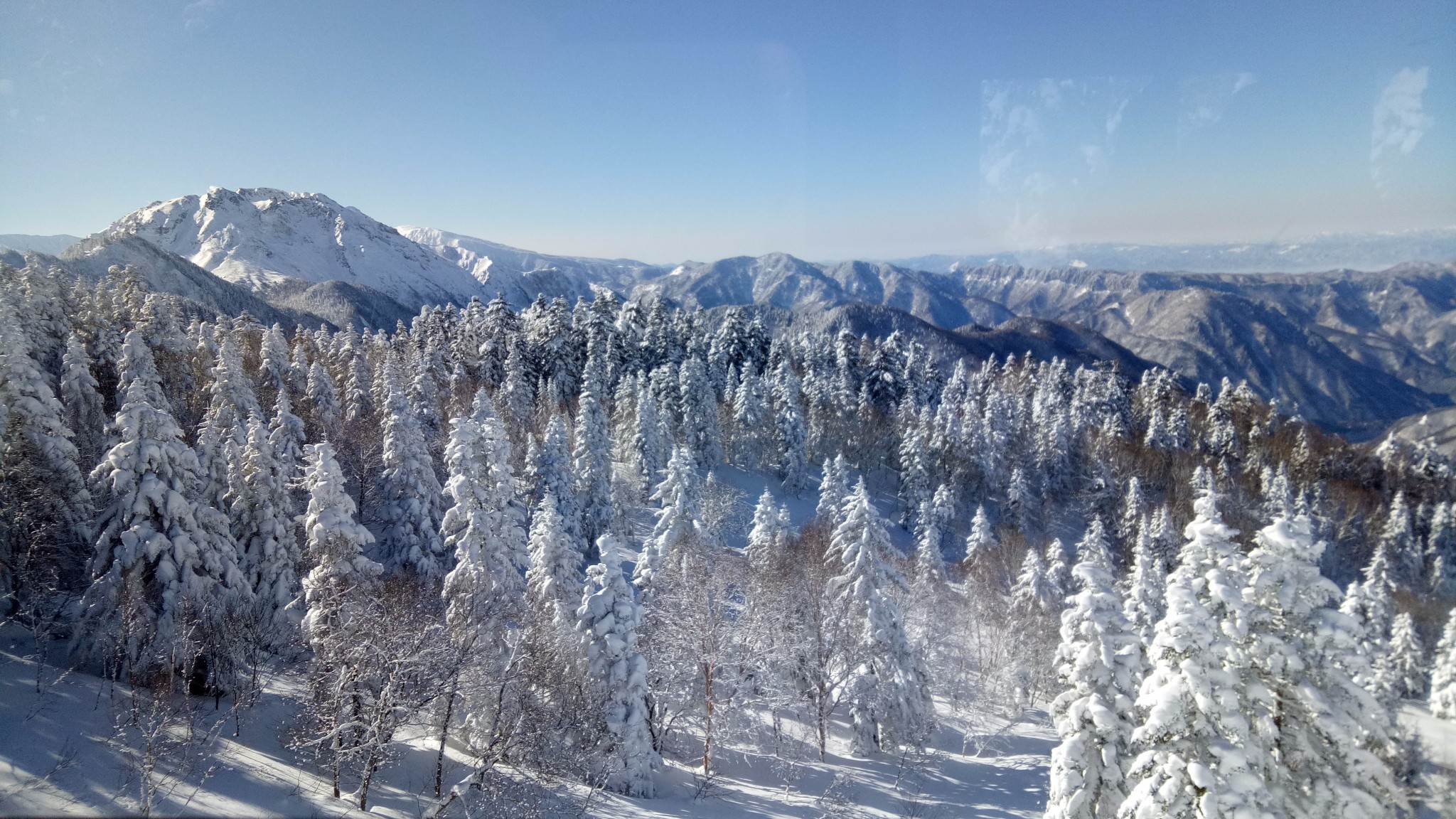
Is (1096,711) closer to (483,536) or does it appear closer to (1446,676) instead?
(483,536)

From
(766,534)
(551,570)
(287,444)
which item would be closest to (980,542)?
(766,534)

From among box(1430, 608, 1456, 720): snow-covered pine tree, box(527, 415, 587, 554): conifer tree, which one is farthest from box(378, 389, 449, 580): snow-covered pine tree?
box(1430, 608, 1456, 720): snow-covered pine tree

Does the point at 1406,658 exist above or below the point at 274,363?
below

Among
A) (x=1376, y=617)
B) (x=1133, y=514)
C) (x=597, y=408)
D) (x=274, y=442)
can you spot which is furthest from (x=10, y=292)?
(x=1133, y=514)

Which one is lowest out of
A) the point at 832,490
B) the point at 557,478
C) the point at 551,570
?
the point at 832,490

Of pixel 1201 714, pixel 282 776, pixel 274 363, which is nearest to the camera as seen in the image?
pixel 1201 714

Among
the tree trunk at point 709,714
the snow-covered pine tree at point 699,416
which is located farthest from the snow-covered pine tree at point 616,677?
the snow-covered pine tree at point 699,416

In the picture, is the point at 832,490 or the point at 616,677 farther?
the point at 832,490

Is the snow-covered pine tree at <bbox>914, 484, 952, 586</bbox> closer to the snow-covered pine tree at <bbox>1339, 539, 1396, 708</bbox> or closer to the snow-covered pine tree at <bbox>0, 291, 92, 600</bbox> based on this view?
the snow-covered pine tree at <bbox>1339, 539, 1396, 708</bbox>

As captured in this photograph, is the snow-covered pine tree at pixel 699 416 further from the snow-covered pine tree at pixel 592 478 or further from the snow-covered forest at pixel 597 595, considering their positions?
the snow-covered pine tree at pixel 592 478
